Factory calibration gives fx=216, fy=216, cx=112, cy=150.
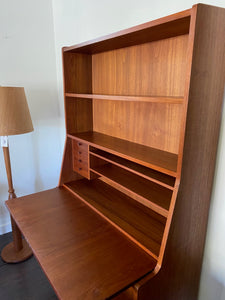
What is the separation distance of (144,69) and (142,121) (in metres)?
0.31

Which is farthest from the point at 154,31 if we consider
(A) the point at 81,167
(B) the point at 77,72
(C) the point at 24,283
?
(C) the point at 24,283

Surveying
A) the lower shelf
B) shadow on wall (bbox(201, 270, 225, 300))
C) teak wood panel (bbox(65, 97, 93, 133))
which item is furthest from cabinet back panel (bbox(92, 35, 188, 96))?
shadow on wall (bbox(201, 270, 225, 300))

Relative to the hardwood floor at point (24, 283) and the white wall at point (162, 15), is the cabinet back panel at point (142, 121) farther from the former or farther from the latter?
the hardwood floor at point (24, 283)

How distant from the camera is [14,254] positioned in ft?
6.76

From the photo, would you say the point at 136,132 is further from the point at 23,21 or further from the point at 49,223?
the point at 23,21

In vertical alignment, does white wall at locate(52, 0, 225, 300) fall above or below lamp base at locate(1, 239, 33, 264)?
A: above

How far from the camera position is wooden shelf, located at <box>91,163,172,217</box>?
1.10 m

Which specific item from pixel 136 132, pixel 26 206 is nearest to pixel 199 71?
pixel 136 132

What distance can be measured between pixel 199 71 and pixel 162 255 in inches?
30.6

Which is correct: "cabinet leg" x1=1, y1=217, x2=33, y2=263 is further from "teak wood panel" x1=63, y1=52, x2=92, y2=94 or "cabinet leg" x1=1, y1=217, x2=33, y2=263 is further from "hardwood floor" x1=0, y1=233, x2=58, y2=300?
"teak wood panel" x1=63, y1=52, x2=92, y2=94

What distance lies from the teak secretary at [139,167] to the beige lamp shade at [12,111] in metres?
0.36

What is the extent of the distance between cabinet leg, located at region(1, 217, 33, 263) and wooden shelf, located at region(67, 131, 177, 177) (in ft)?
3.73

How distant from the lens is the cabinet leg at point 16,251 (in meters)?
1.99

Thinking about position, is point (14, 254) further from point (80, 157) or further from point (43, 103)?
point (43, 103)
